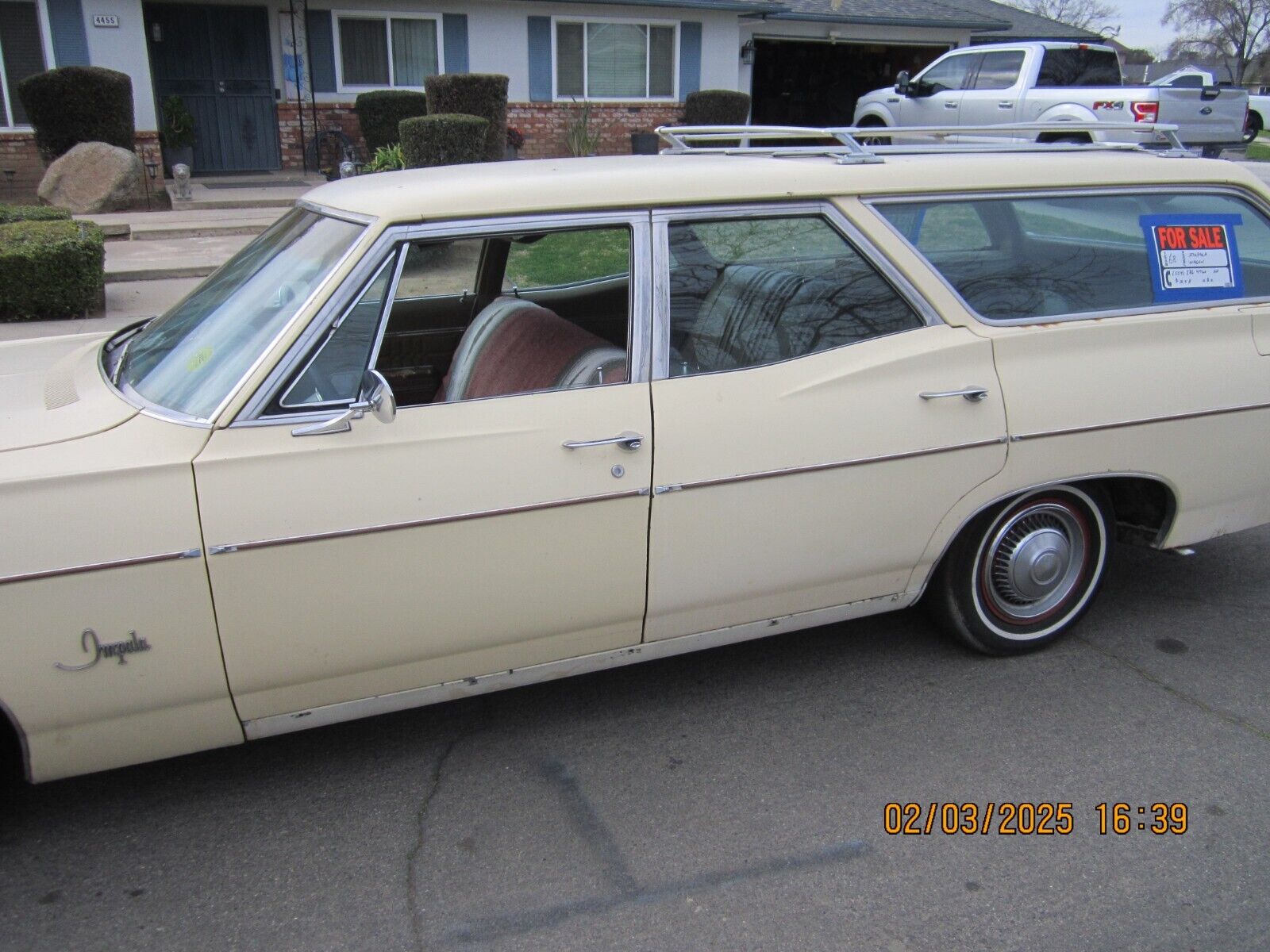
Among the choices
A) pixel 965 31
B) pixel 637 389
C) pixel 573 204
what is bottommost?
pixel 637 389

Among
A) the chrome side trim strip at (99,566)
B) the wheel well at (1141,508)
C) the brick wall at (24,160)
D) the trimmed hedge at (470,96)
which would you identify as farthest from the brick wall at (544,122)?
the chrome side trim strip at (99,566)

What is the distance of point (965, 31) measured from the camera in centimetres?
2462

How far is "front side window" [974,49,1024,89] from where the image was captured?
52.6 ft

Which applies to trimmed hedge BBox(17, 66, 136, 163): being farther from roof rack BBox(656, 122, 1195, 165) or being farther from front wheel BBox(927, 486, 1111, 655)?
front wheel BBox(927, 486, 1111, 655)

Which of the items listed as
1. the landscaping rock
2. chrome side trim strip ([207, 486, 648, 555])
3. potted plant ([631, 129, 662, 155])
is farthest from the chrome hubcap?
potted plant ([631, 129, 662, 155])

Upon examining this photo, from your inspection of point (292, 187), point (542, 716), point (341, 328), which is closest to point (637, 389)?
point (341, 328)

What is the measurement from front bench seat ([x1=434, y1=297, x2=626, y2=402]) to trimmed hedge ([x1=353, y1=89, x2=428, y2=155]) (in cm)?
1480

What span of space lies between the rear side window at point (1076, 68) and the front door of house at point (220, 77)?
11971 millimetres

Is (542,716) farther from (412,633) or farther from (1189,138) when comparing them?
(1189,138)

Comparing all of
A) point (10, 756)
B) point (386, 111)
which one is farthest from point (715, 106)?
point (10, 756)

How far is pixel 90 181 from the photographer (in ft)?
46.7

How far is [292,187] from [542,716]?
14505mm

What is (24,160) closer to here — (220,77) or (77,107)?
(77,107)

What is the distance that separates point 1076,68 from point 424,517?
Answer: 52.6ft
